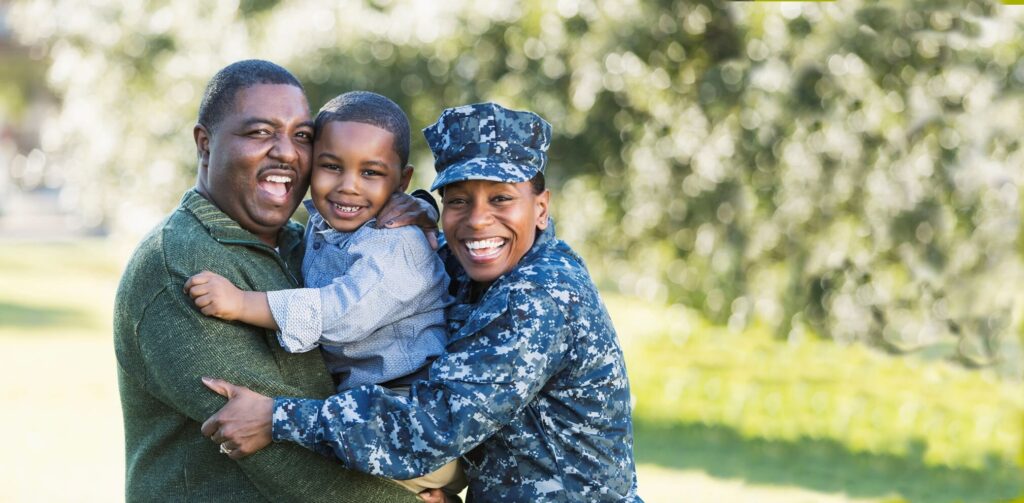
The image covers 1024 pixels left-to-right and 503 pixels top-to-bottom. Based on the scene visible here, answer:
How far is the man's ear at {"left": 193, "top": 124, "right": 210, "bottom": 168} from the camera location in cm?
342

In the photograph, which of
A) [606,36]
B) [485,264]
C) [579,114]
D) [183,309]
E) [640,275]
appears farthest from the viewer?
[640,275]

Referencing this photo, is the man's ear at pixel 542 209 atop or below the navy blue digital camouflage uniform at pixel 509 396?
atop

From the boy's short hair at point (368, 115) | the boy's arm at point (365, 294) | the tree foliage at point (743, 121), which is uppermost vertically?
the tree foliage at point (743, 121)

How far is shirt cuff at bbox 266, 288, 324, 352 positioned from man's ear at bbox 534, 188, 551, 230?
62 cm

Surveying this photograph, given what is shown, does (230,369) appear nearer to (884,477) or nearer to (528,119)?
(528,119)

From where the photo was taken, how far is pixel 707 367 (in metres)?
12.8

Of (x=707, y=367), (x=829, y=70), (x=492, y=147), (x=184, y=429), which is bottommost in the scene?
(x=184, y=429)

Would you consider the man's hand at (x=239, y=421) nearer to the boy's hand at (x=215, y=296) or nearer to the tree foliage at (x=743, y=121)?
the boy's hand at (x=215, y=296)

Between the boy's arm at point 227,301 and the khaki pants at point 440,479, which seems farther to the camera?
the khaki pants at point 440,479

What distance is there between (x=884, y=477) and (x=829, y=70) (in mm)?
3094

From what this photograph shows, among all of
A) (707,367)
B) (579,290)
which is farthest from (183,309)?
(707,367)

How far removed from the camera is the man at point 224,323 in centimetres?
305

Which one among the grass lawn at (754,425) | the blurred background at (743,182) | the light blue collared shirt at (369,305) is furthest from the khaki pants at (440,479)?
the blurred background at (743,182)

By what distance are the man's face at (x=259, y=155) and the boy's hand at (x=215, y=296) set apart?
337mm
